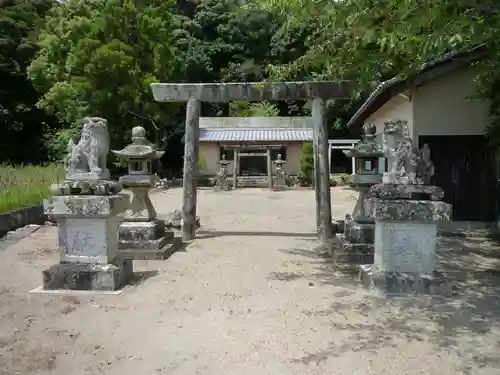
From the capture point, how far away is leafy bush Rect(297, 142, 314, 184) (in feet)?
92.8

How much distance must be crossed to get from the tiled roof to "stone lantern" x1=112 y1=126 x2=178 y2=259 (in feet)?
64.9

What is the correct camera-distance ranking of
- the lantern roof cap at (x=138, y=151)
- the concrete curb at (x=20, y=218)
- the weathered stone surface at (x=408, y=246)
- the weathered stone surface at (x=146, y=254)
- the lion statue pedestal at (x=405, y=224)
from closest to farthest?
the lion statue pedestal at (x=405, y=224)
the weathered stone surface at (x=408, y=246)
the weathered stone surface at (x=146, y=254)
the lantern roof cap at (x=138, y=151)
the concrete curb at (x=20, y=218)

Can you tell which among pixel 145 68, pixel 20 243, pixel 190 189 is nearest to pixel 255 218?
pixel 190 189

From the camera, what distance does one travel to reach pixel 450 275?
24.1 ft

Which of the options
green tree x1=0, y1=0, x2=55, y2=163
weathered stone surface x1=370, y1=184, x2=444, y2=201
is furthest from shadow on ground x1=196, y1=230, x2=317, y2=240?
green tree x1=0, y1=0, x2=55, y2=163

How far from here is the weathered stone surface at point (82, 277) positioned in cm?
642

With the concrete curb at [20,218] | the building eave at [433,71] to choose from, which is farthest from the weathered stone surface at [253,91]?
the concrete curb at [20,218]

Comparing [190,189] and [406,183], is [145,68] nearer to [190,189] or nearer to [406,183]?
[190,189]

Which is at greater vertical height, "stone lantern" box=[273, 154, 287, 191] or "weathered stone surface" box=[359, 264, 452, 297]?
"stone lantern" box=[273, 154, 287, 191]

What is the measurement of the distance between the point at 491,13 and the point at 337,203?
47.6 feet

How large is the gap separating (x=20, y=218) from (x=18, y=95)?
2067 cm

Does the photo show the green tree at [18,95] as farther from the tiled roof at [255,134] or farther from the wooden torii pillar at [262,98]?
the wooden torii pillar at [262,98]

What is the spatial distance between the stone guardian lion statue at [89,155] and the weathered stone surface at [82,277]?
1.20 metres

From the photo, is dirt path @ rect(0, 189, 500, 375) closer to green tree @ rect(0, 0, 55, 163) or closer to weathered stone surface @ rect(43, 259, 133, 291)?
weathered stone surface @ rect(43, 259, 133, 291)
